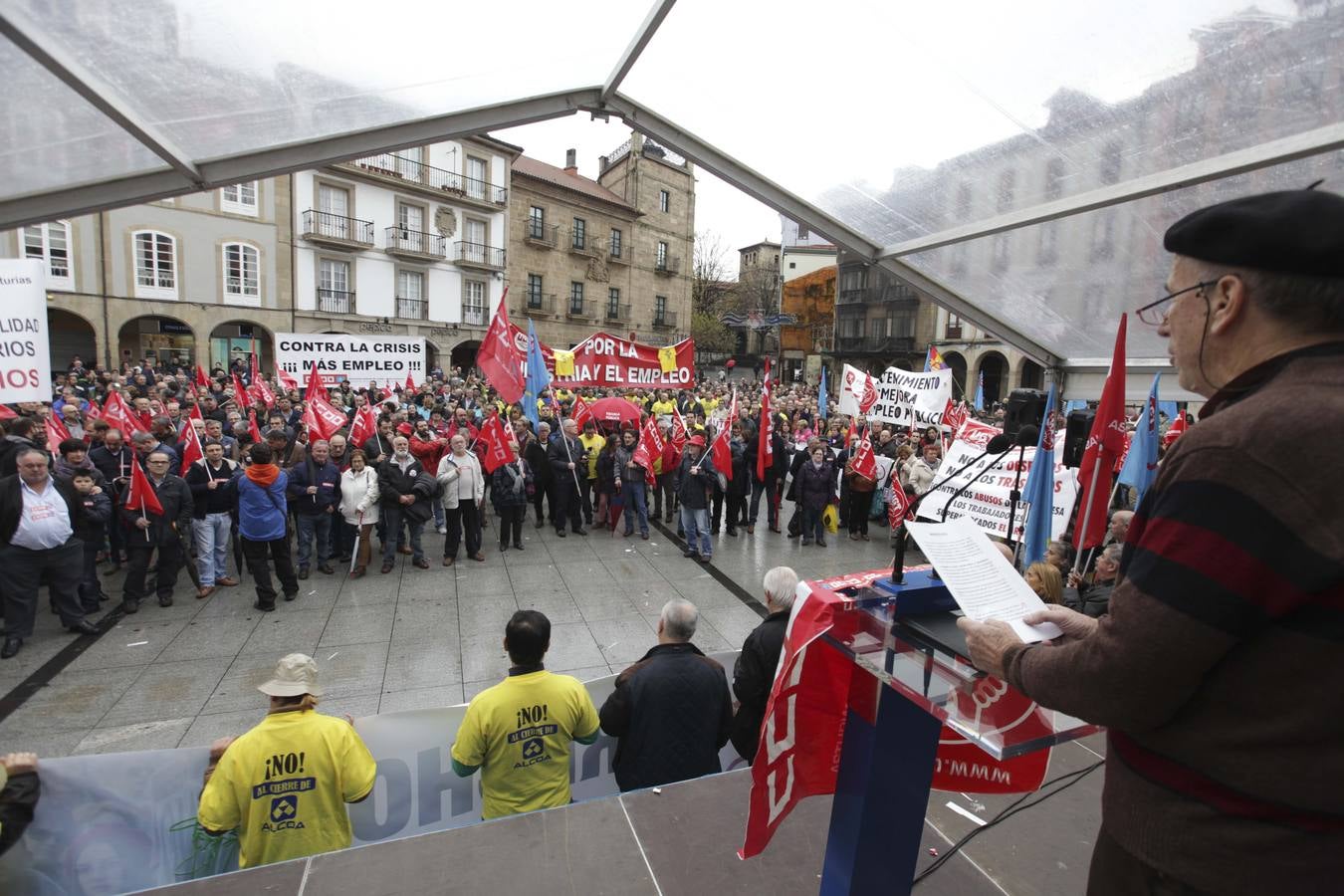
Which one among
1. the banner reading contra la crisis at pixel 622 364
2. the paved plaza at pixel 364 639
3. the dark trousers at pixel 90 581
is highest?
the banner reading contra la crisis at pixel 622 364

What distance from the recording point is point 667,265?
4753cm

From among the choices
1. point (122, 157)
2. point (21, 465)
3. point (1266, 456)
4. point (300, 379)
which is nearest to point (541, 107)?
point (122, 157)

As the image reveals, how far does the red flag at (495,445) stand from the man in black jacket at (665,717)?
638 centimetres

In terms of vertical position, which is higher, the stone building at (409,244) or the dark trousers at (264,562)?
the stone building at (409,244)

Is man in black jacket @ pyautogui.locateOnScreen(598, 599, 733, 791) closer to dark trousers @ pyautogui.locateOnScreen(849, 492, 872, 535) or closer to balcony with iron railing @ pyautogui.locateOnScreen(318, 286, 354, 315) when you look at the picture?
dark trousers @ pyautogui.locateOnScreen(849, 492, 872, 535)

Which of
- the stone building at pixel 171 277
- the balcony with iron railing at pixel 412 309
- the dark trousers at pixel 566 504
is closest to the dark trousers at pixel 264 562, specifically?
the dark trousers at pixel 566 504

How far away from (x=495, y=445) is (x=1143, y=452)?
7.93m

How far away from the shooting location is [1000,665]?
4.21 ft

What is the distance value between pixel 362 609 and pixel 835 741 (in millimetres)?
6610

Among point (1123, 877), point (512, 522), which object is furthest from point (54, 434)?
point (1123, 877)

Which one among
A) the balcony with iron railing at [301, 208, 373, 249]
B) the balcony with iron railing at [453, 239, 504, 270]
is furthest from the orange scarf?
the balcony with iron railing at [453, 239, 504, 270]

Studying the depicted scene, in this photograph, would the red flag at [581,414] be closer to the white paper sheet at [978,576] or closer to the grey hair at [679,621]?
the grey hair at [679,621]

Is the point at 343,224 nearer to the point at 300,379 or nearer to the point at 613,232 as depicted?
the point at 613,232

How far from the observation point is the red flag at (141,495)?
22.8ft
